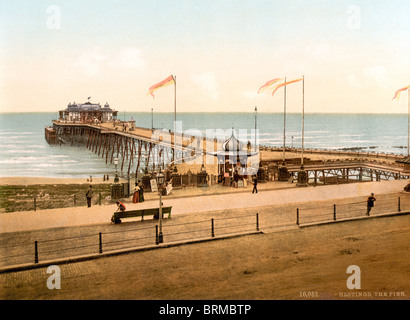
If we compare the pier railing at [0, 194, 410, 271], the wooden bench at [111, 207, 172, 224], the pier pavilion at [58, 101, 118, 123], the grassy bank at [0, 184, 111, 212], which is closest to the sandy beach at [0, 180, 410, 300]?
the pier railing at [0, 194, 410, 271]

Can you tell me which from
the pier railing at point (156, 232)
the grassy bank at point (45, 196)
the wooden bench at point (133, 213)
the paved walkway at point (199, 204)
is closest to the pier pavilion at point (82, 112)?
the grassy bank at point (45, 196)

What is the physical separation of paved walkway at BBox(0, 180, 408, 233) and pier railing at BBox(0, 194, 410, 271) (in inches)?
63.3

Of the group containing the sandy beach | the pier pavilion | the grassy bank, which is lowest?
the grassy bank

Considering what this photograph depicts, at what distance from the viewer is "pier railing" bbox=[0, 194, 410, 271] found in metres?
15.3

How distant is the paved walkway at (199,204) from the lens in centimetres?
1980

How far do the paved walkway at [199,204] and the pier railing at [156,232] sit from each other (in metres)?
1.61

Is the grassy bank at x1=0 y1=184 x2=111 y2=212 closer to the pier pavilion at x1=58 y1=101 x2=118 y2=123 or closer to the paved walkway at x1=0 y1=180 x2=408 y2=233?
the paved walkway at x1=0 y1=180 x2=408 y2=233

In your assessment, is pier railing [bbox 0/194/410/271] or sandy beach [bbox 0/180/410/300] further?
pier railing [bbox 0/194/410/271]

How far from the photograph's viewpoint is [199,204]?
23.7 m
